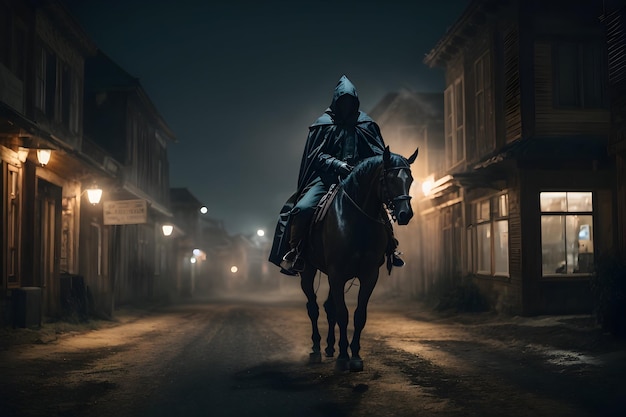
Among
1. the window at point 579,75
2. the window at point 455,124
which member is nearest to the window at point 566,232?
the window at point 579,75

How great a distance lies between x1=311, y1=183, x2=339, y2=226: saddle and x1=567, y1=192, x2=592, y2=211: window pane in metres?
10.4

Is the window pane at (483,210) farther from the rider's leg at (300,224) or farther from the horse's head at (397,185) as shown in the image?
the horse's head at (397,185)

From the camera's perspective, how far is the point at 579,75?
58.0ft

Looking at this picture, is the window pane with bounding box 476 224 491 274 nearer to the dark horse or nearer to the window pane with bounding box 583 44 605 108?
the window pane with bounding box 583 44 605 108

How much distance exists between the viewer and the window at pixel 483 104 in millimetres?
20062

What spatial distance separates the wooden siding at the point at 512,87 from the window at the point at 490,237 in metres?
1.77

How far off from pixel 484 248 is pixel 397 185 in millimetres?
13816

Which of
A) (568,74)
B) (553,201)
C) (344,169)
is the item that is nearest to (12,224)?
(344,169)

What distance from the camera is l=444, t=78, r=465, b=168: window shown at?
23234 millimetres

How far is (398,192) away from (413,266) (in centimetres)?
2393

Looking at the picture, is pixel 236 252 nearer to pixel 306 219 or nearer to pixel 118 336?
pixel 118 336

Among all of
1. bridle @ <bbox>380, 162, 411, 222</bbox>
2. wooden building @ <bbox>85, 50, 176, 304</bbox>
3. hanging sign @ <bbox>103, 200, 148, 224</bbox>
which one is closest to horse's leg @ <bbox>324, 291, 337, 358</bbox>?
bridle @ <bbox>380, 162, 411, 222</bbox>

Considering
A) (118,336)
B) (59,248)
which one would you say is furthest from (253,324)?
(59,248)

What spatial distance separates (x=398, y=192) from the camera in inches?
300
